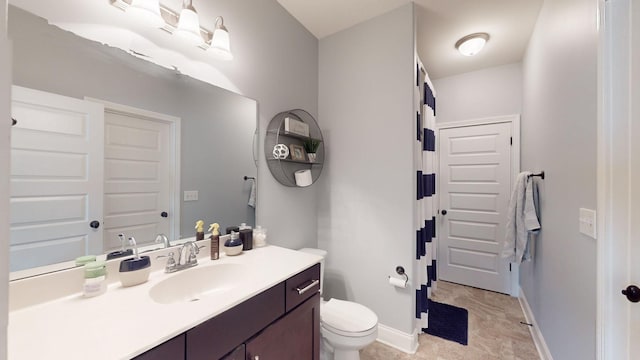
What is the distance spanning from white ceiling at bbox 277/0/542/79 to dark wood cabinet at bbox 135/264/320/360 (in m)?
1.94

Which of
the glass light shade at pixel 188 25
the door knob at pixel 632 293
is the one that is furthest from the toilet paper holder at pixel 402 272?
the glass light shade at pixel 188 25

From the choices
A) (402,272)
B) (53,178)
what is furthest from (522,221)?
(53,178)


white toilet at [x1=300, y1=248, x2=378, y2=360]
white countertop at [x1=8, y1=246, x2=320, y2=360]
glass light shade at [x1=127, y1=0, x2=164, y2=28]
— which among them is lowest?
white toilet at [x1=300, y1=248, x2=378, y2=360]

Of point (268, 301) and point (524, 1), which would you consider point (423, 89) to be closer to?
point (524, 1)

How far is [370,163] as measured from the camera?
6.57 ft

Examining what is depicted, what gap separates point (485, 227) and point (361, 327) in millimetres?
2250

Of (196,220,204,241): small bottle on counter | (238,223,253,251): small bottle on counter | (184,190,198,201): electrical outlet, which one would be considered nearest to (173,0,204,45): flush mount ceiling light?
(184,190,198,201): electrical outlet

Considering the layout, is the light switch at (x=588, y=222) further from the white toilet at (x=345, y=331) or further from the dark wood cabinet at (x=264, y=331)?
the dark wood cabinet at (x=264, y=331)

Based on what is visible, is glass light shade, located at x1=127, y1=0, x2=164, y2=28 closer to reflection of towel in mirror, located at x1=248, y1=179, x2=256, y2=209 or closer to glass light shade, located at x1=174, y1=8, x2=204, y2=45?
glass light shade, located at x1=174, y1=8, x2=204, y2=45

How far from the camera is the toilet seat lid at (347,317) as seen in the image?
1.43 meters

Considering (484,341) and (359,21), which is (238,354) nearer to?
(484,341)

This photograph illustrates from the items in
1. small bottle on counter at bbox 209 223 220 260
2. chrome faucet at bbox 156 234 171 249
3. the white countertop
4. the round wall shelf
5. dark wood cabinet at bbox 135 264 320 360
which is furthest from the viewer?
the round wall shelf

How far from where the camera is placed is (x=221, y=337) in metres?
0.82

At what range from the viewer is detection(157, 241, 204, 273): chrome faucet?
1150 millimetres
